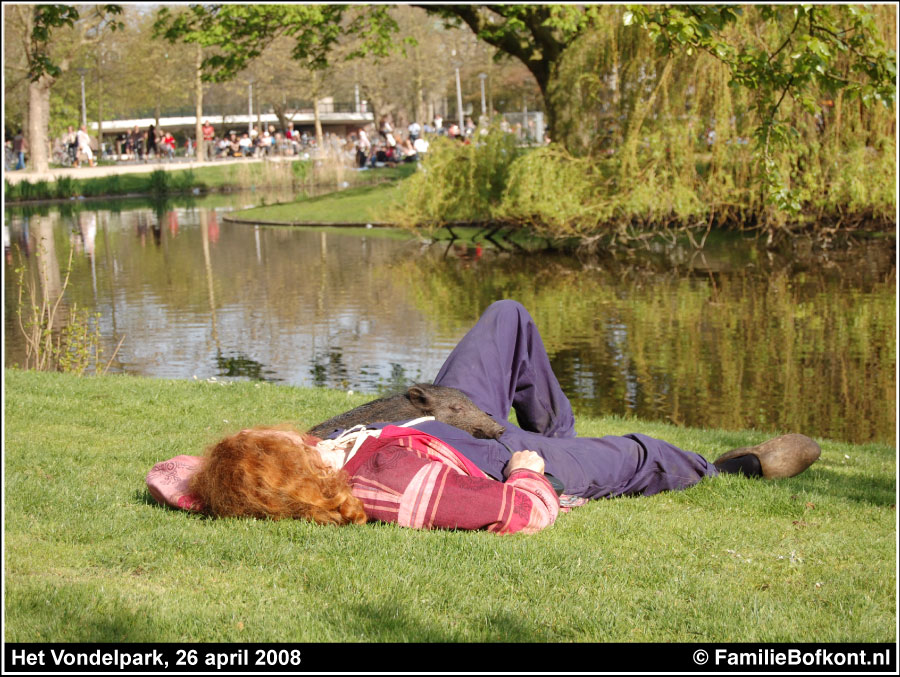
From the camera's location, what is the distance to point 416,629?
3.30 m

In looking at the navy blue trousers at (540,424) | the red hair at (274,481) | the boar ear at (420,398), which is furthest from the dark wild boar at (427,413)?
the red hair at (274,481)

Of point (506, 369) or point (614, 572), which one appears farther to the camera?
point (506, 369)

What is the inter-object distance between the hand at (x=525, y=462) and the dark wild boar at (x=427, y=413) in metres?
0.23

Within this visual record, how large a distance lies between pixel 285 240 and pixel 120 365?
13.8 m

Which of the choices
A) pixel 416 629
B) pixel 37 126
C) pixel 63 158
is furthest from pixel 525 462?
pixel 63 158

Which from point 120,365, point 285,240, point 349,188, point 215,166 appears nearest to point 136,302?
point 120,365

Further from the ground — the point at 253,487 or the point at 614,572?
the point at 253,487

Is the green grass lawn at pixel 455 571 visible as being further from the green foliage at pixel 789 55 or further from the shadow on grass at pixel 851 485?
the green foliage at pixel 789 55

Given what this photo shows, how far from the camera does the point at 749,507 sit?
189 inches

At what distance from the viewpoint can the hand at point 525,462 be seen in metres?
4.30

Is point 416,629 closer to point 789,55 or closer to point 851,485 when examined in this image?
point 851,485

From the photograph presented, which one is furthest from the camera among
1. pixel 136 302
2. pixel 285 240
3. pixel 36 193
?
pixel 36 193

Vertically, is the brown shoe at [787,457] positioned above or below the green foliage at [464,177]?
below
